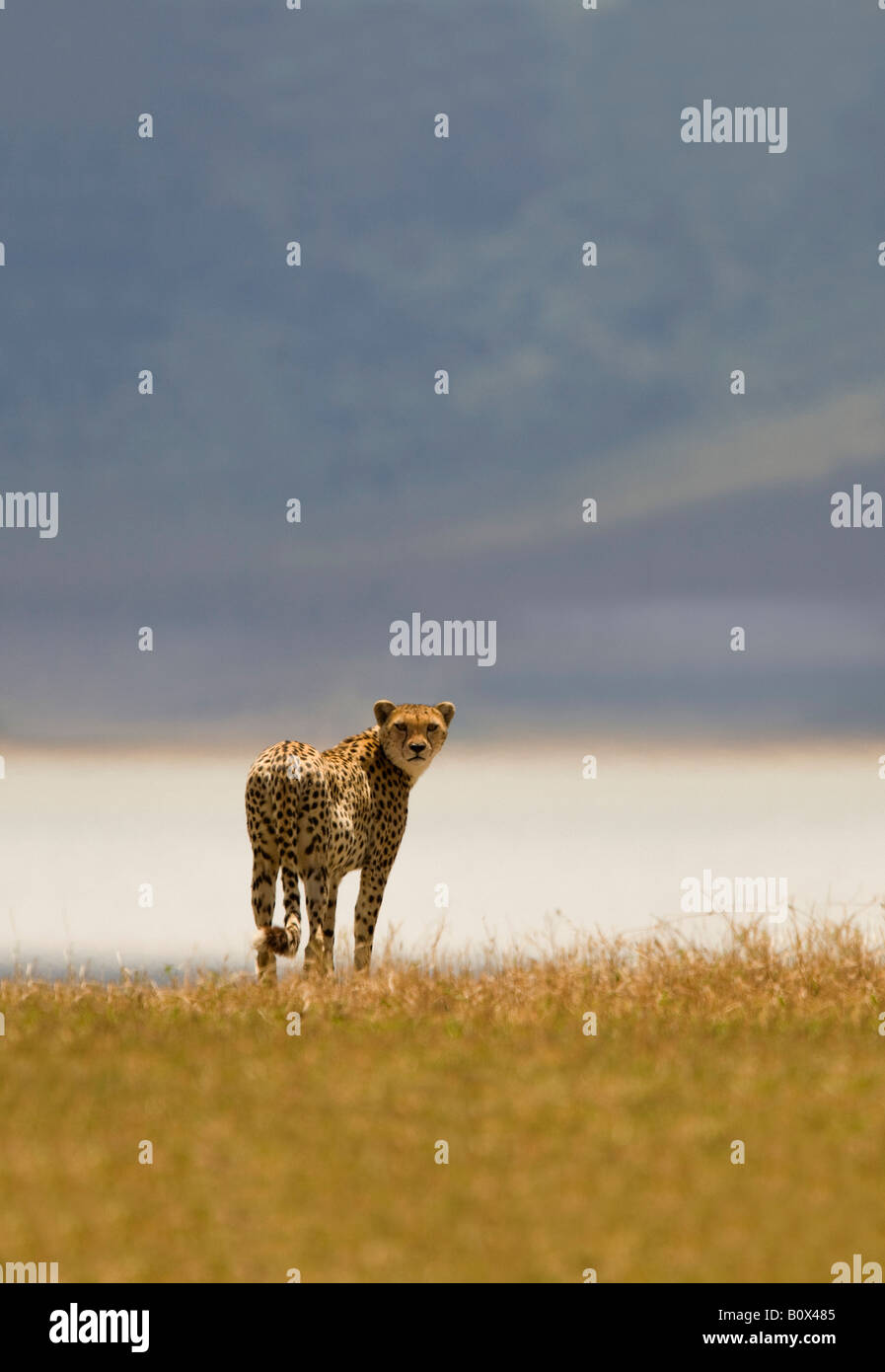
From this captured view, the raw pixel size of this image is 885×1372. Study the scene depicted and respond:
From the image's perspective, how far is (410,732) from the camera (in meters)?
12.1

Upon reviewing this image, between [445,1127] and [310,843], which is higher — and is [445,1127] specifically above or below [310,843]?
below

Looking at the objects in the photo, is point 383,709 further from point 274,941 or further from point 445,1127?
point 445,1127

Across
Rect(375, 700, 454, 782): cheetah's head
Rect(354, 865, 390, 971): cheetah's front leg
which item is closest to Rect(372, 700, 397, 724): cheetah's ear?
Rect(375, 700, 454, 782): cheetah's head

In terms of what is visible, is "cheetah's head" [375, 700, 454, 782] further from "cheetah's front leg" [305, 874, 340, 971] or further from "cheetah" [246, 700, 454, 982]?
"cheetah's front leg" [305, 874, 340, 971]

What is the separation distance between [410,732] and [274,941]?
2400 millimetres

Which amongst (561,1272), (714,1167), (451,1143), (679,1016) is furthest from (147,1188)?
(679,1016)

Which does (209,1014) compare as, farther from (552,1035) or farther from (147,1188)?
(147,1188)

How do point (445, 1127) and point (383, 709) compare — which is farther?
point (383, 709)

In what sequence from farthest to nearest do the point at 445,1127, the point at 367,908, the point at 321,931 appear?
the point at 367,908 < the point at 321,931 < the point at 445,1127

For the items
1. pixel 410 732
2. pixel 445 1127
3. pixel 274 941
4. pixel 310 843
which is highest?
pixel 410 732

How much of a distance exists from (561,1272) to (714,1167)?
1.32 meters

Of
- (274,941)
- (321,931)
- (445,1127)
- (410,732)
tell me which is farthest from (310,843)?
(445,1127)

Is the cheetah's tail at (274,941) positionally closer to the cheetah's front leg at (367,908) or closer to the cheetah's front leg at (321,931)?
the cheetah's front leg at (321,931)

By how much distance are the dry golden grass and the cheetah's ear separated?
256 cm
